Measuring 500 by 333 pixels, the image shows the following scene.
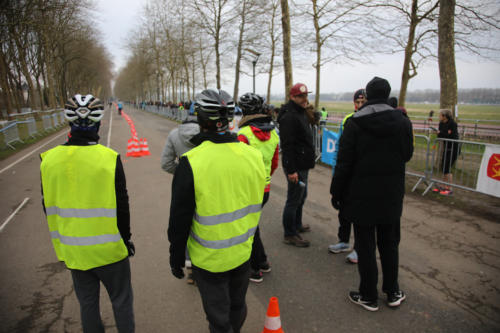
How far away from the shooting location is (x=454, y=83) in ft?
26.9

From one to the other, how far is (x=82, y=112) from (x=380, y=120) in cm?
234

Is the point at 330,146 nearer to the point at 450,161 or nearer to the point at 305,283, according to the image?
the point at 450,161

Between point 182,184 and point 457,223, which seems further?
point 457,223

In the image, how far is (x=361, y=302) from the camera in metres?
3.01

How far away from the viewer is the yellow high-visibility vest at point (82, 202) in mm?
1928

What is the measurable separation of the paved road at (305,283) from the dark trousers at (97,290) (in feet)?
2.19

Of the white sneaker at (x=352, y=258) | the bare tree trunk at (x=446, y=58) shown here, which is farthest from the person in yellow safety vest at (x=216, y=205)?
the bare tree trunk at (x=446, y=58)

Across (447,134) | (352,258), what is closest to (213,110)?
(352,258)

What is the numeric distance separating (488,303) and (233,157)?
3.20 metres

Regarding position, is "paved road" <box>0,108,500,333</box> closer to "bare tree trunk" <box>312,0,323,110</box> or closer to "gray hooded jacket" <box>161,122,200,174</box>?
"gray hooded jacket" <box>161,122,200,174</box>

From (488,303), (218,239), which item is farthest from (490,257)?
(218,239)

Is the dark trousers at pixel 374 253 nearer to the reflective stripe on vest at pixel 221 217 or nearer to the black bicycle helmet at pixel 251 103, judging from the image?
the reflective stripe on vest at pixel 221 217

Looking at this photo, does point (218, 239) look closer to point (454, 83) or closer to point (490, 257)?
point (490, 257)

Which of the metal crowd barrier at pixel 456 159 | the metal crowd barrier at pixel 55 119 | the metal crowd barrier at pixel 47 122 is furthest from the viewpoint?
the metal crowd barrier at pixel 55 119
